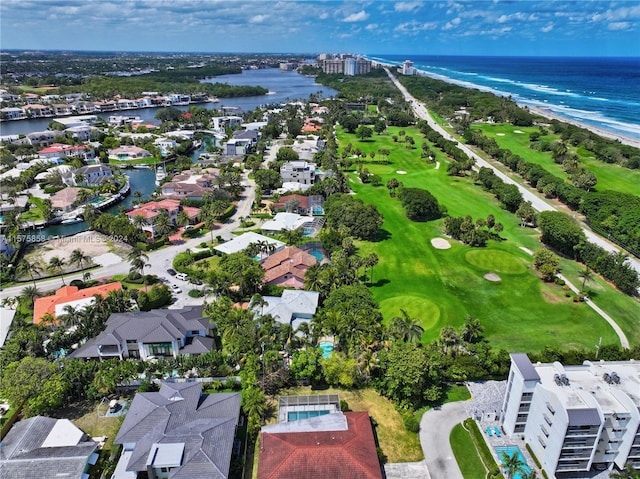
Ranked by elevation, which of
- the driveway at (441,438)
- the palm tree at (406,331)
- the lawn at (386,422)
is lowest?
the lawn at (386,422)

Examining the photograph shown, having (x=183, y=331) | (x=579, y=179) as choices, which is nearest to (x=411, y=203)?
(x=579, y=179)

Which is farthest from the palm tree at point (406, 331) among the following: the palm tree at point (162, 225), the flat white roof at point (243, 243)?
the palm tree at point (162, 225)

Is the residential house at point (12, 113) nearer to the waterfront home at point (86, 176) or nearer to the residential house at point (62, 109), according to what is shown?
the residential house at point (62, 109)

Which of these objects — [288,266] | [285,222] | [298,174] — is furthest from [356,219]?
[298,174]

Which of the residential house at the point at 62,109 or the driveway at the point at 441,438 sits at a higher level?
the residential house at the point at 62,109

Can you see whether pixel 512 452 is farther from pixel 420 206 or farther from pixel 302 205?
pixel 302 205

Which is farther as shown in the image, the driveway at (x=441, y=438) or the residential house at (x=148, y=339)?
the residential house at (x=148, y=339)

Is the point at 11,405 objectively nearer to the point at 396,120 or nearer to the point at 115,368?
the point at 115,368
